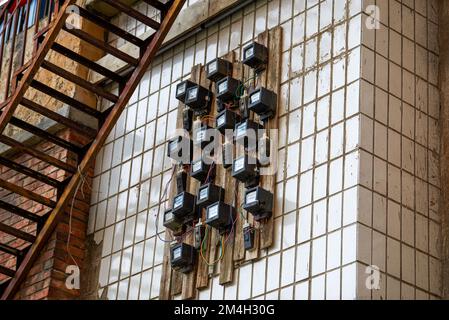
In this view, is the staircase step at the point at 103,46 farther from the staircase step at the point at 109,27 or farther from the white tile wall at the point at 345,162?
the white tile wall at the point at 345,162

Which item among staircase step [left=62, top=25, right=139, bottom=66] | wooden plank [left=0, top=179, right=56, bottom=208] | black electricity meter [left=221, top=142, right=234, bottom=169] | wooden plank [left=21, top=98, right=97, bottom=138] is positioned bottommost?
wooden plank [left=0, top=179, right=56, bottom=208]

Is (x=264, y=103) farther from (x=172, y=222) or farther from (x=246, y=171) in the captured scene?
(x=172, y=222)

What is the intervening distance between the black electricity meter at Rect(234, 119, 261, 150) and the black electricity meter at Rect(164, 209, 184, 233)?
0.86 metres

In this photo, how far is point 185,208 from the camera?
10.1 m

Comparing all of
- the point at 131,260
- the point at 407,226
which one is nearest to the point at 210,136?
the point at 131,260

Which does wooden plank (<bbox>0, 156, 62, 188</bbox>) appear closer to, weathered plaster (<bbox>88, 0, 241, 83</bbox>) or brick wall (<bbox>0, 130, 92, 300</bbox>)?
brick wall (<bbox>0, 130, 92, 300</bbox>)

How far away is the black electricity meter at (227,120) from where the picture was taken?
33.2ft

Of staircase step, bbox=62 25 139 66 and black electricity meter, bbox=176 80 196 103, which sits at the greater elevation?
staircase step, bbox=62 25 139 66

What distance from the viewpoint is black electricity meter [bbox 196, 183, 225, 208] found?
9953mm

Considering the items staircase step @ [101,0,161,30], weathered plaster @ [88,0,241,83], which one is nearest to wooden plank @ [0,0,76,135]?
staircase step @ [101,0,161,30]

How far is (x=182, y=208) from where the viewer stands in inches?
397

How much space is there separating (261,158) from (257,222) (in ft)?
1.76

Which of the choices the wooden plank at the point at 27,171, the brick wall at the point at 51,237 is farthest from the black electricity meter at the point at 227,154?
the brick wall at the point at 51,237

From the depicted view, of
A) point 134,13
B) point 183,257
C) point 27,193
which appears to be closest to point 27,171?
point 27,193
